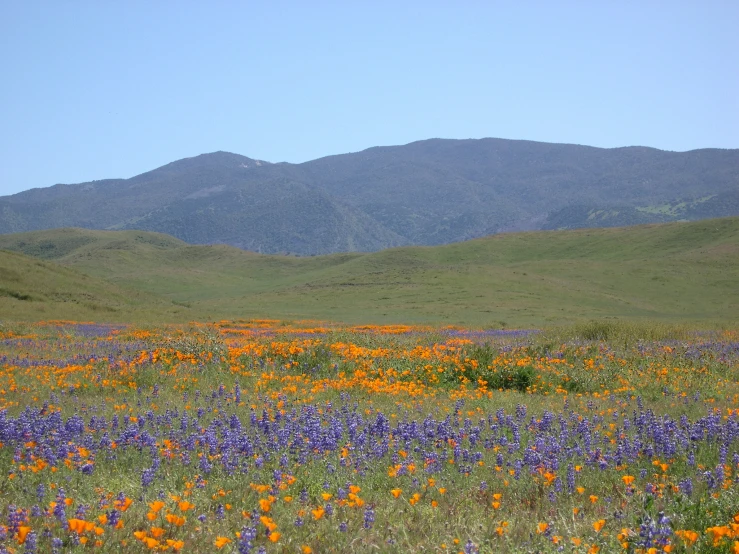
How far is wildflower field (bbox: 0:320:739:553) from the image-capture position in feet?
14.5

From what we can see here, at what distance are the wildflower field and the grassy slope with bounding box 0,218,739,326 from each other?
1192 inches

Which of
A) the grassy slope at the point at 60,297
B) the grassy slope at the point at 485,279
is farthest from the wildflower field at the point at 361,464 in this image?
the grassy slope at the point at 485,279

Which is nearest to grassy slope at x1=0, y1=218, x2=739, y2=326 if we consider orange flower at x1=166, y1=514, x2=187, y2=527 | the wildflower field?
the wildflower field

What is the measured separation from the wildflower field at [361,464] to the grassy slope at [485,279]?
30.3 m

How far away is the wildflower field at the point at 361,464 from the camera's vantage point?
174 inches

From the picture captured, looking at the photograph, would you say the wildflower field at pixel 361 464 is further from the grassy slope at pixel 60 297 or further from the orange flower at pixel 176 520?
the grassy slope at pixel 60 297

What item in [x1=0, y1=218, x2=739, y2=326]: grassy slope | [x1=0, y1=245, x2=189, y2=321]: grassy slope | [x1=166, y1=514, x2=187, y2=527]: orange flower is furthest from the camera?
[x1=0, y1=218, x2=739, y2=326]: grassy slope

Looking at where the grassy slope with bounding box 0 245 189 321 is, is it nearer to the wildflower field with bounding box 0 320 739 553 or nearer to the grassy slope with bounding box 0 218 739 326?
the grassy slope with bounding box 0 218 739 326

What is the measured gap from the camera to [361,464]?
6266 mm

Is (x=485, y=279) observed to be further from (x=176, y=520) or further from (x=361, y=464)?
(x=176, y=520)

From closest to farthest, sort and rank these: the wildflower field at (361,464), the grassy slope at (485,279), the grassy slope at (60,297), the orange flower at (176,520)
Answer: the orange flower at (176,520) → the wildflower field at (361,464) → the grassy slope at (60,297) → the grassy slope at (485,279)

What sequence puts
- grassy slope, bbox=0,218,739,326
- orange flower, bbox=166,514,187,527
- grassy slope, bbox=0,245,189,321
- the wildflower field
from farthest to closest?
grassy slope, bbox=0,218,739,326 → grassy slope, bbox=0,245,189,321 → the wildflower field → orange flower, bbox=166,514,187,527

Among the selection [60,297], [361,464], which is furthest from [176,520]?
[60,297]

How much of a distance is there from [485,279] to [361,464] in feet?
215
